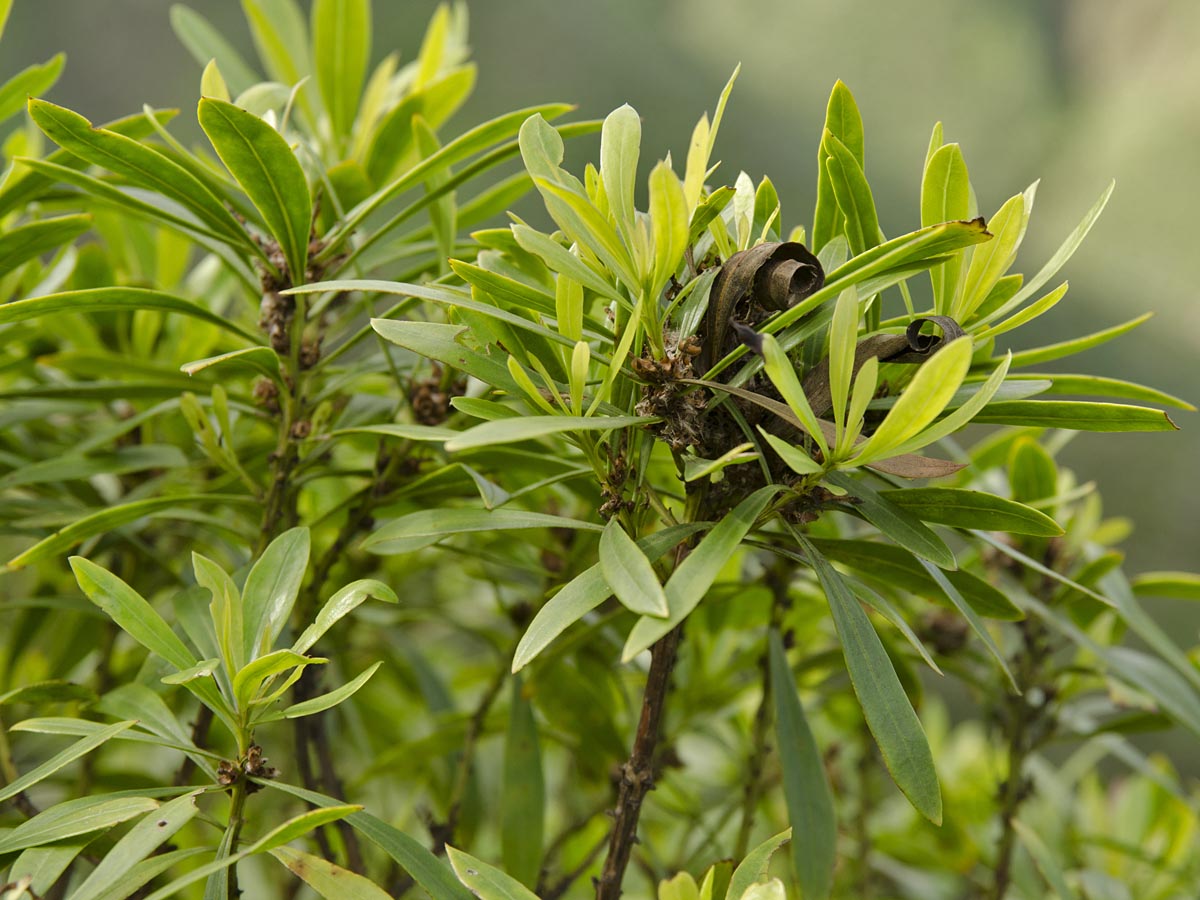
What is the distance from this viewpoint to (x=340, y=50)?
2.14 ft

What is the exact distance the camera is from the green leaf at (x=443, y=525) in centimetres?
41

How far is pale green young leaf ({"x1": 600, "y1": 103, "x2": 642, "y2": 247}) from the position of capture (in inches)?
15.1

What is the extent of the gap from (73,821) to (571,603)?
21 centimetres


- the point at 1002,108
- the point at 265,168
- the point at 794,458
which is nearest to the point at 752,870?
the point at 794,458

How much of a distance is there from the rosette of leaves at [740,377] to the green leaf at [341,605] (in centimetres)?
4

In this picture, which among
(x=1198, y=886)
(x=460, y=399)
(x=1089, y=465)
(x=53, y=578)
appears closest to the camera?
(x=460, y=399)

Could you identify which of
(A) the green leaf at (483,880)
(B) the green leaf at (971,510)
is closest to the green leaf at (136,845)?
(A) the green leaf at (483,880)

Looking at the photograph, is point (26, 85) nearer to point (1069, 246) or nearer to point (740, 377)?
point (740, 377)

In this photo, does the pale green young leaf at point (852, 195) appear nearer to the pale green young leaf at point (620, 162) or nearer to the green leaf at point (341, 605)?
the pale green young leaf at point (620, 162)

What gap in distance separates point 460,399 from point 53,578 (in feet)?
1.57

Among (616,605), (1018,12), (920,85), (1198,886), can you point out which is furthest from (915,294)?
(616,605)

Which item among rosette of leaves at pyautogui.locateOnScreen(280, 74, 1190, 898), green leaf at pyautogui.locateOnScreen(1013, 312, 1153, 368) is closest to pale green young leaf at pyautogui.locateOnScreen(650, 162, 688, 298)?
rosette of leaves at pyautogui.locateOnScreen(280, 74, 1190, 898)

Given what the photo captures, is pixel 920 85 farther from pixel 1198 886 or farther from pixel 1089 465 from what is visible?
pixel 1198 886

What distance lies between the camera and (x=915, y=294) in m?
2.20
